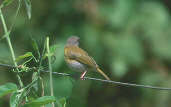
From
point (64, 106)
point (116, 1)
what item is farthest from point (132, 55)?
point (64, 106)

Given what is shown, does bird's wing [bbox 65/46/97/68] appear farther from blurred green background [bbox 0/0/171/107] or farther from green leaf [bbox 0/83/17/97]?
green leaf [bbox 0/83/17/97]

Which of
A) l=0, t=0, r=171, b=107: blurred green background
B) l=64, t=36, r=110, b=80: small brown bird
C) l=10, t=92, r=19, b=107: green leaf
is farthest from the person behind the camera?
l=0, t=0, r=171, b=107: blurred green background

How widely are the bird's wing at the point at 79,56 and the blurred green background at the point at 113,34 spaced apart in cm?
176

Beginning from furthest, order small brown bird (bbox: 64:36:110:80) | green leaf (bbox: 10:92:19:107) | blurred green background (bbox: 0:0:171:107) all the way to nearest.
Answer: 1. blurred green background (bbox: 0:0:171:107)
2. small brown bird (bbox: 64:36:110:80)
3. green leaf (bbox: 10:92:19:107)

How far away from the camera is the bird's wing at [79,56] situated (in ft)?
12.3

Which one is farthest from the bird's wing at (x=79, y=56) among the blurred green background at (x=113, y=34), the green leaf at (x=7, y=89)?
the green leaf at (x=7, y=89)

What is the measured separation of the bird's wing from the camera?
12.3ft

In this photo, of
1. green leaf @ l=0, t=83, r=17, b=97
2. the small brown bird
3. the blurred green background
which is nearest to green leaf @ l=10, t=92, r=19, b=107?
green leaf @ l=0, t=83, r=17, b=97

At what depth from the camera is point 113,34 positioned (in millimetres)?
6152

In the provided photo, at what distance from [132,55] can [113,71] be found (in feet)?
1.08

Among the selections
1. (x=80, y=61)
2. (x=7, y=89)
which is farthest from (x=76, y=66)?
(x=7, y=89)

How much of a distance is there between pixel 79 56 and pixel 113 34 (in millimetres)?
2346

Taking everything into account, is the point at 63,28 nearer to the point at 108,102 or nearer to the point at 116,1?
the point at 116,1

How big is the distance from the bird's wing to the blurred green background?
1764 millimetres
